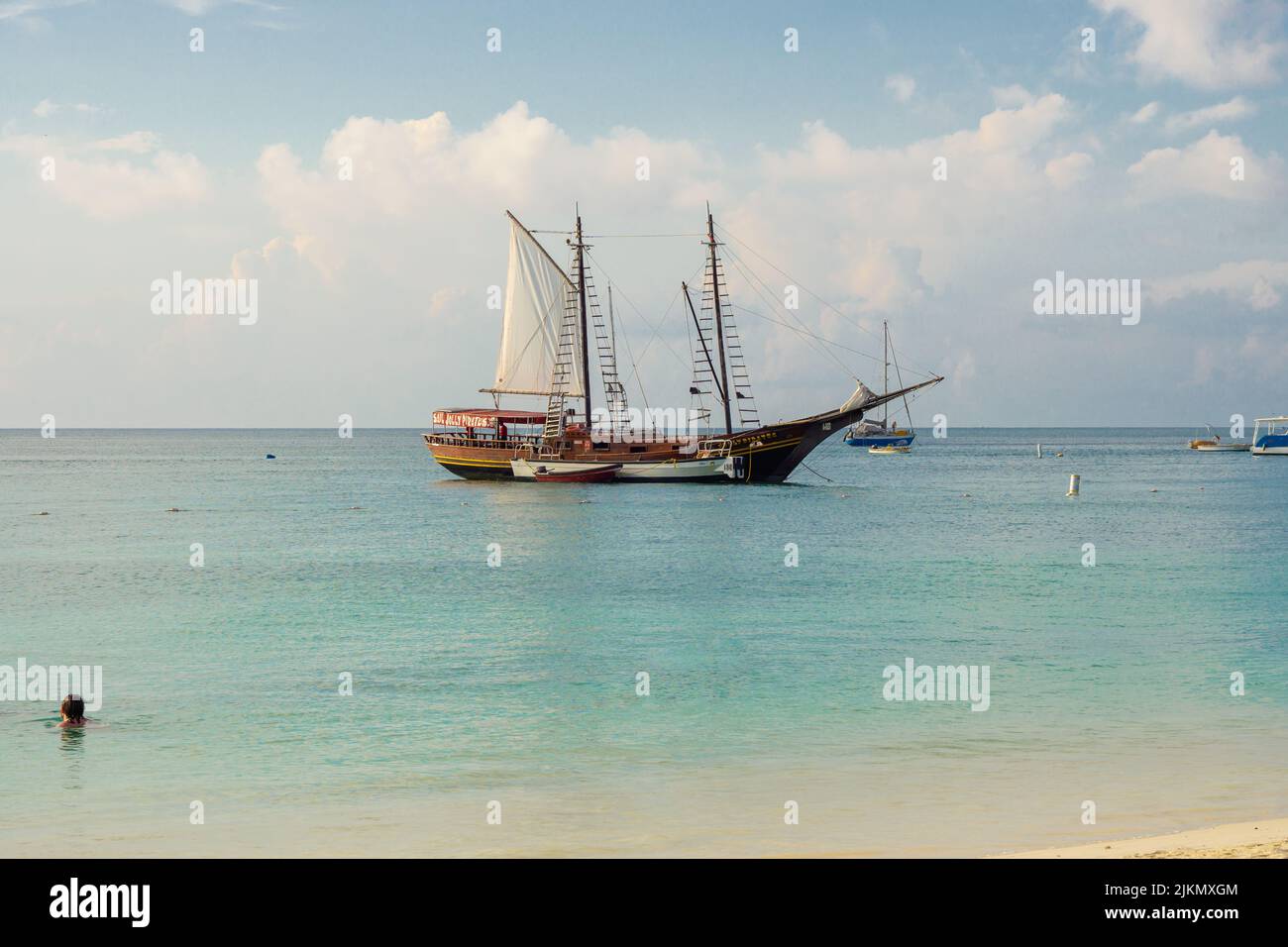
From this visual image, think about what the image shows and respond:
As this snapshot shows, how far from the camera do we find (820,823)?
565 inches

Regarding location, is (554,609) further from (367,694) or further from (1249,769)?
(1249,769)

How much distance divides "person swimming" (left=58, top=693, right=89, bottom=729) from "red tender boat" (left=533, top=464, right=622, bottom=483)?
71.0 m

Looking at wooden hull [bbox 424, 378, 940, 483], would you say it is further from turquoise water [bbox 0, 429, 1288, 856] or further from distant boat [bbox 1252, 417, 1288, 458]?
distant boat [bbox 1252, 417, 1288, 458]

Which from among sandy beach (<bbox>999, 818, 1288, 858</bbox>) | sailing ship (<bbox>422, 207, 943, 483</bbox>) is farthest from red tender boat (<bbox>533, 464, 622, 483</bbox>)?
sandy beach (<bbox>999, 818, 1288, 858</bbox>)

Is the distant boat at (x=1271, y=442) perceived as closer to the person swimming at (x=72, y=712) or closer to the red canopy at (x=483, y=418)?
the red canopy at (x=483, y=418)

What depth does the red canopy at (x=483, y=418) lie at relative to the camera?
319 ft

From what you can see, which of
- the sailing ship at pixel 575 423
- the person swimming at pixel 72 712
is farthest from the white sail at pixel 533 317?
the person swimming at pixel 72 712

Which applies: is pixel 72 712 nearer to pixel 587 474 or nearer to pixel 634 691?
pixel 634 691

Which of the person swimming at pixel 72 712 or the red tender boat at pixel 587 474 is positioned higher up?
the red tender boat at pixel 587 474

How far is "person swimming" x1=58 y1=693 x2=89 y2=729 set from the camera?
19.2 metres

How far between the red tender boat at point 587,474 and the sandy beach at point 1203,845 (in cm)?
7748

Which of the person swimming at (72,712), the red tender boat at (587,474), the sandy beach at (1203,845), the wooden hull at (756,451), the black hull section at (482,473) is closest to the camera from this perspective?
the sandy beach at (1203,845)
